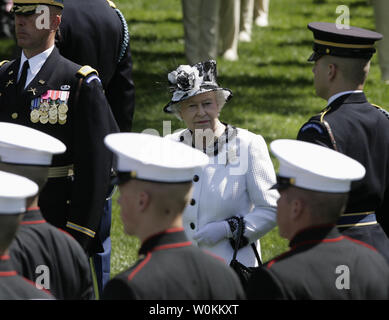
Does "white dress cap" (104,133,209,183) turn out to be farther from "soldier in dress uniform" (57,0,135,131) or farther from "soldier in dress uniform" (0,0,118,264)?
"soldier in dress uniform" (57,0,135,131)

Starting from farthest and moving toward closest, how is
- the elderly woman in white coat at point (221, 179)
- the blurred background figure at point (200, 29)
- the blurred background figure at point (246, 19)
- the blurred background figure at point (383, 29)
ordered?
1. the blurred background figure at point (246, 19)
2. the blurred background figure at point (200, 29)
3. the blurred background figure at point (383, 29)
4. the elderly woman in white coat at point (221, 179)

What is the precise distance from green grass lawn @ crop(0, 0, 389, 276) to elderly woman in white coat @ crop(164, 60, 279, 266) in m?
2.25

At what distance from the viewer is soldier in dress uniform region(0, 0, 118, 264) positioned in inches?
214

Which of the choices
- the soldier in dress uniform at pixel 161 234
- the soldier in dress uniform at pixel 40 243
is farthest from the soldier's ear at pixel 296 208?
the soldier in dress uniform at pixel 40 243

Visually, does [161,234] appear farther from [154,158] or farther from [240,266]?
[240,266]

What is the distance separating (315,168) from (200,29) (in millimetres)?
9630

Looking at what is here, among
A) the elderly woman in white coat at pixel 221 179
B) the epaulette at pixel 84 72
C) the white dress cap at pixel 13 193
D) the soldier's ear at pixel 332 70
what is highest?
the soldier's ear at pixel 332 70

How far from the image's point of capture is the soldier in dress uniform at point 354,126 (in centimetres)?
515

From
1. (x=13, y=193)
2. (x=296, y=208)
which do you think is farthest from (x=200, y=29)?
(x=13, y=193)

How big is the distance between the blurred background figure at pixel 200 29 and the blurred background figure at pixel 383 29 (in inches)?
96.6

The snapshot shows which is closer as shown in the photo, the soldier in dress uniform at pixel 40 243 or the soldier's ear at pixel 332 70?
the soldier in dress uniform at pixel 40 243

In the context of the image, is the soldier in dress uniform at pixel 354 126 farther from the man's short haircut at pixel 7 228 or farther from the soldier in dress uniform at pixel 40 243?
the man's short haircut at pixel 7 228

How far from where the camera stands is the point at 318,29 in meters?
5.54

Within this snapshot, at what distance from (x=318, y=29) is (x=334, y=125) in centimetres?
69
